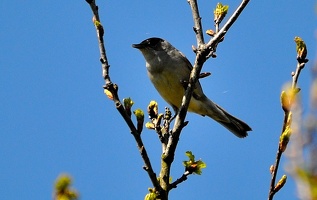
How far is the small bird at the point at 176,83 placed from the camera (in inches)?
322

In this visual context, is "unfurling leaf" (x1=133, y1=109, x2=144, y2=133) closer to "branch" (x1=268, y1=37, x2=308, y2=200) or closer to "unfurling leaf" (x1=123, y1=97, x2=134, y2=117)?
"unfurling leaf" (x1=123, y1=97, x2=134, y2=117)

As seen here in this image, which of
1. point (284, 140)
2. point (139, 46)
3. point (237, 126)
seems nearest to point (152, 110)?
point (284, 140)

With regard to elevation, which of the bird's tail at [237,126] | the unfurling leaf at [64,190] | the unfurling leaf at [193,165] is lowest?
the unfurling leaf at [64,190]

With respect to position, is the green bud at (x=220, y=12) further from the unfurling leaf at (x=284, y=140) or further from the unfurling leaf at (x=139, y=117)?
the unfurling leaf at (x=284, y=140)

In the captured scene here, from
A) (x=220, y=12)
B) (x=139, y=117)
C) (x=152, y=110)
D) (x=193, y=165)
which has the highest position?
(x=220, y=12)

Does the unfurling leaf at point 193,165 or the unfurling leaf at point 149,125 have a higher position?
the unfurling leaf at point 149,125

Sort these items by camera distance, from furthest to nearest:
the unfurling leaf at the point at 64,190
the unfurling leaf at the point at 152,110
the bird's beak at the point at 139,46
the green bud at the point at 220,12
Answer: the bird's beak at the point at 139,46 < the green bud at the point at 220,12 < the unfurling leaf at the point at 152,110 < the unfurling leaf at the point at 64,190

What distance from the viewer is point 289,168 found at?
1174mm

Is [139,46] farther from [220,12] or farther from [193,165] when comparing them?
[193,165]

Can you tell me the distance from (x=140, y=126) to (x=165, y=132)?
643 mm

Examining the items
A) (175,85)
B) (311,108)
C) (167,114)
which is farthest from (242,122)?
(311,108)

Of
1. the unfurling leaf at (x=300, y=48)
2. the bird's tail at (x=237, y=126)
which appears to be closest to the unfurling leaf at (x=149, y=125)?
the unfurling leaf at (x=300, y=48)

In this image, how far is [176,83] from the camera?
8.12m

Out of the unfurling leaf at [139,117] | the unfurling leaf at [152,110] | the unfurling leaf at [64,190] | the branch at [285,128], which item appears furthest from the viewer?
the unfurling leaf at [152,110]
